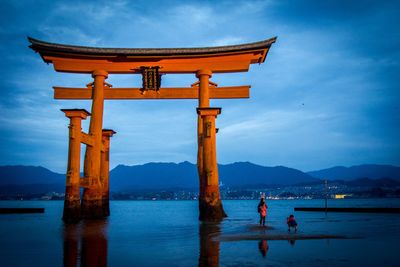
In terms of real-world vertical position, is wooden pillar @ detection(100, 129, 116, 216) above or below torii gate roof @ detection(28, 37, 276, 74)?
below

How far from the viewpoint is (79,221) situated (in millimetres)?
17547

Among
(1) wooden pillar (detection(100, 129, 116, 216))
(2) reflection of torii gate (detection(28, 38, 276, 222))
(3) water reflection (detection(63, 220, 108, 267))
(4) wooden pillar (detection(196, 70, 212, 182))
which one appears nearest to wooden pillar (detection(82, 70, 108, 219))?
(2) reflection of torii gate (detection(28, 38, 276, 222))

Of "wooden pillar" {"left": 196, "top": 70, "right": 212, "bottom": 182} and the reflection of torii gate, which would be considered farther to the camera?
"wooden pillar" {"left": 196, "top": 70, "right": 212, "bottom": 182}

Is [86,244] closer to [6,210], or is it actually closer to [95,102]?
[95,102]

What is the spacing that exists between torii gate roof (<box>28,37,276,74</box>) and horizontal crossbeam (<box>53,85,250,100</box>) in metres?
0.97

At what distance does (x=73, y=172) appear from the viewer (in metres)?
17.3


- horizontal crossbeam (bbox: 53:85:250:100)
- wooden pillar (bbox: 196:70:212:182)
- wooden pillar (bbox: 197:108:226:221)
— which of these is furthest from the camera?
horizontal crossbeam (bbox: 53:85:250:100)

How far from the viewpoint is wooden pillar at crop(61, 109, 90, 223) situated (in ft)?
56.2

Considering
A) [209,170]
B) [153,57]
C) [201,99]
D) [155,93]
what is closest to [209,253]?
[209,170]

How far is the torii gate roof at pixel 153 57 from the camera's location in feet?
59.4

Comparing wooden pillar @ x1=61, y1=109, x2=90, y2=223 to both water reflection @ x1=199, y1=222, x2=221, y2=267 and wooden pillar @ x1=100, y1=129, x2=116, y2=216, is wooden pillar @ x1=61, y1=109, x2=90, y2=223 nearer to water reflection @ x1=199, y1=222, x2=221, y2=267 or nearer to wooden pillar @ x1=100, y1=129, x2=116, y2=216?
wooden pillar @ x1=100, y1=129, x2=116, y2=216

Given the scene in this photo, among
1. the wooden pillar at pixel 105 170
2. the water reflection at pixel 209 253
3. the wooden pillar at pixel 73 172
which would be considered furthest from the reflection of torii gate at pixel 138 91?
the water reflection at pixel 209 253

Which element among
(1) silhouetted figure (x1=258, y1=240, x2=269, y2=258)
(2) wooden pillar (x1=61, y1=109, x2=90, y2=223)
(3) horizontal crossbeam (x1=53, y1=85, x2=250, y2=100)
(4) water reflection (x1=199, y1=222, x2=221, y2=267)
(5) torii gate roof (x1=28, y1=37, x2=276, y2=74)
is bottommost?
(4) water reflection (x1=199, y1=222, x2=221, y2=267)

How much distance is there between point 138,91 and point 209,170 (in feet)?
19.6
